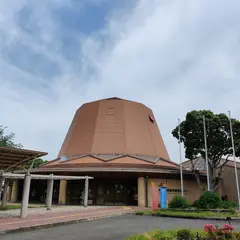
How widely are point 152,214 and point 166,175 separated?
8462mm

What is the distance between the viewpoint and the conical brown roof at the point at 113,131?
2712 cm

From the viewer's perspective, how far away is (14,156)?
13.3 meters

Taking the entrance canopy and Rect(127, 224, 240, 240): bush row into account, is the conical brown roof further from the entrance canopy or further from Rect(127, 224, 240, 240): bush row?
Rect(127, 224, 240, 240): bush row

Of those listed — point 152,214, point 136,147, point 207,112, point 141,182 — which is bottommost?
point 152,214

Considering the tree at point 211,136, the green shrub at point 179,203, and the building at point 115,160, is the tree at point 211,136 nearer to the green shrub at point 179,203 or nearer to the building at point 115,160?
the building at point 115,160

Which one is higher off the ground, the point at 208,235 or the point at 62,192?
the point at 62,192

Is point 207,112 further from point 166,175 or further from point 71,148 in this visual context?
point 71,148

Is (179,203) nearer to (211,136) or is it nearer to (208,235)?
(211,136)

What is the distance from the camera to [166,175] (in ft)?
78.3

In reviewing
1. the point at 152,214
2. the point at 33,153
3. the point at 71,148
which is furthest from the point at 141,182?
the point at 33,153

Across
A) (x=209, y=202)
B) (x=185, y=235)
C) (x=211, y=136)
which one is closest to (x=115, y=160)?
(x=211, y=136)

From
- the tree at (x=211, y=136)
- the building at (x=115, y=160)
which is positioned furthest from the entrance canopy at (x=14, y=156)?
the tree at (x=211, y=136)

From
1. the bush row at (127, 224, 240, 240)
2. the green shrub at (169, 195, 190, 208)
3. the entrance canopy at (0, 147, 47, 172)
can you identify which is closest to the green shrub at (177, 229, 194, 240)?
the bush row at (127, 224, 240, 240)

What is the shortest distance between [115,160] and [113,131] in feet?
15.2
